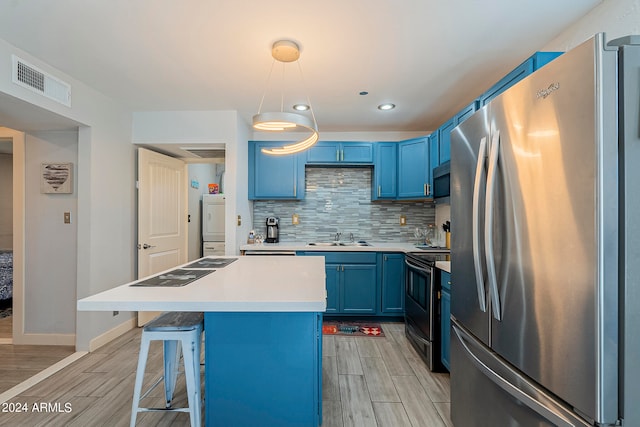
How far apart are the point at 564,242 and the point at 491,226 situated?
0.83ft

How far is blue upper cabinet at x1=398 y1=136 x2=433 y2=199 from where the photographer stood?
11.4ft

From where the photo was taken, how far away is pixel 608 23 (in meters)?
1.55

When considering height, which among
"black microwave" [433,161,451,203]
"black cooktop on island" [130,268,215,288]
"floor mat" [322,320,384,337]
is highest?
"black microwave" [433,161,451,203]

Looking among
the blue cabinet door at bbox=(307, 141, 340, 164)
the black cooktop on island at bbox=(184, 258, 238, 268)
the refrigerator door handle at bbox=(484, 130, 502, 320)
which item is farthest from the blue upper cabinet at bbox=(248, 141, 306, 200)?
the refrigerator door handle at bbox=(484, 130, 502, 320)

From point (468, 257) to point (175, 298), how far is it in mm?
1378

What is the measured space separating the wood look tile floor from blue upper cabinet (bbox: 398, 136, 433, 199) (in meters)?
1.74

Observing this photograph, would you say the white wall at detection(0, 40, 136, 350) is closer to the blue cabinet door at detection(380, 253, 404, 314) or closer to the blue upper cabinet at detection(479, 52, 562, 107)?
the blue cabinet door at detection(380, 253, 404, 314)

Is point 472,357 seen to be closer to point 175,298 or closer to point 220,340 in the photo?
point 220,340

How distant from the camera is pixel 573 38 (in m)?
1.78

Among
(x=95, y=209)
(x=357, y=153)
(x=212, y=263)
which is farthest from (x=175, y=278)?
(x=357, y=153)

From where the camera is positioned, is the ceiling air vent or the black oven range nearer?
the ceiling air vent

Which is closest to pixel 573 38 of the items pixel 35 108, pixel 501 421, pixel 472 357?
pixel 472 357

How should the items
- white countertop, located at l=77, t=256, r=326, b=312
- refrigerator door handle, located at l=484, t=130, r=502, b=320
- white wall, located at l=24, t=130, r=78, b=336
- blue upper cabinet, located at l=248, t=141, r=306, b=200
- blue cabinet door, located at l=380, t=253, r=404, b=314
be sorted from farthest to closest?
blue upper cabinet, located at l=248, t=141, r=306, b=200, blue cabinet door, located at l=380, t=253, r=404, b=314, white wall, located at l=24, t=130, r=78, b=336, white countertop, located at l=77, t=256, r=326, b=312, refrigerator door handle, located at l=484, t=130, r=502, b=320

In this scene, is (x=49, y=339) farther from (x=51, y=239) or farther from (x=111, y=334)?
(x=51, y=239)
